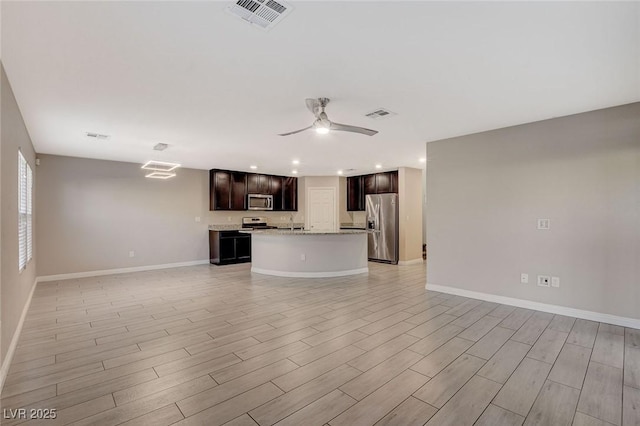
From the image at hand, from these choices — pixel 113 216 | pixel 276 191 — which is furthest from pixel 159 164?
pixel 276 191

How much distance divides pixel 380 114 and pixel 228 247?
17.7 ft

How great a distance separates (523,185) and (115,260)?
7.72 meters

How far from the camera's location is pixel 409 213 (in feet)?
24.8

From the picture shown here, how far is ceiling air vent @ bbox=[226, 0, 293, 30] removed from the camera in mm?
1691

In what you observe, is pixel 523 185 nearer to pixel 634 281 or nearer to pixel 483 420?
pixel 634 281

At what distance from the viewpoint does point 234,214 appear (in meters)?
8.36

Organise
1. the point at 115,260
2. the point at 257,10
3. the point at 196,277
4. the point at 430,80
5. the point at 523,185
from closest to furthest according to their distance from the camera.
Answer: the point at 257,10
the point at 430,80
the point at 523,185
the point at 196,277
the point at 115,260

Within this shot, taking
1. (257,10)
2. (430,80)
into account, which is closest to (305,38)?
(257,10)

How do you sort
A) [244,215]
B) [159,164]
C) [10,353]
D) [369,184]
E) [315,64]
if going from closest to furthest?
[315,64] → [10,353] → [159,164] → [369,184] → [244,215]

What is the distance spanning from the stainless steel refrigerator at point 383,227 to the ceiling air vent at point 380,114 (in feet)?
13.7

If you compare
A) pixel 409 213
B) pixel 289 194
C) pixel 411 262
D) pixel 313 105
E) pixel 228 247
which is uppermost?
pixel 313 105

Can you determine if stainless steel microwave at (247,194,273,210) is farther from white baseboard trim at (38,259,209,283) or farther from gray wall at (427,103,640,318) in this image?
gray wall at (427,103,640,318)

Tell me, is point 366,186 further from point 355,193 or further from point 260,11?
point 260,11

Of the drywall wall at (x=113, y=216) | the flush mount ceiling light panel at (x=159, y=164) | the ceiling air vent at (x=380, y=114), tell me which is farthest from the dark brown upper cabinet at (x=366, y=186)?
the flush mount ceiling light panel at (x=159, y=164)
